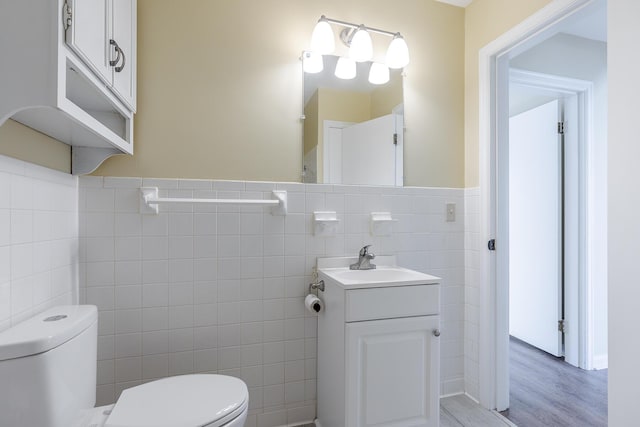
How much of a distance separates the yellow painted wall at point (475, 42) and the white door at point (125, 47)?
68.6 inches

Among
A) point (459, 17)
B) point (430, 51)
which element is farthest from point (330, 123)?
point (459, 17)

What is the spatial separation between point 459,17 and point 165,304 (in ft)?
7.45

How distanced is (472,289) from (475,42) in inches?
56.0

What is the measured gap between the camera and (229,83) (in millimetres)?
1564

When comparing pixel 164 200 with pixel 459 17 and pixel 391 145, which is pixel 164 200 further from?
pixel 459 17

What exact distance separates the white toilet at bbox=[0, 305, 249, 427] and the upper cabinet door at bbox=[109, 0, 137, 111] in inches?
31.9

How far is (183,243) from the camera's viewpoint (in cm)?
149

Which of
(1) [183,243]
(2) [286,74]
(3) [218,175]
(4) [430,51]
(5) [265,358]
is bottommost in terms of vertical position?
(5) [265,358]

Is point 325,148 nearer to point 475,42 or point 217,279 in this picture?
point 217,279

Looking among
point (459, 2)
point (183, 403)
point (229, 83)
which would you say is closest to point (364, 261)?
point (183, 403)

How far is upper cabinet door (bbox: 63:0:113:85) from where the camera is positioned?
84cm

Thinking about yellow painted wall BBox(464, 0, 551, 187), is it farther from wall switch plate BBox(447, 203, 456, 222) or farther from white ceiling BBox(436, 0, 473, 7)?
wall switch plate BBox(447, 203, 456, 222)

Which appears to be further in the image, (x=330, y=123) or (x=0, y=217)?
(x=330, y=123)

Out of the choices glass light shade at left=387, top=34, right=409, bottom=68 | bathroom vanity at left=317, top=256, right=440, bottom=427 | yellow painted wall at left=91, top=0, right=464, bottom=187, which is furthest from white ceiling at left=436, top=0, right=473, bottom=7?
bathroom vanity at left=317, top=256, right=440, bottom=427
